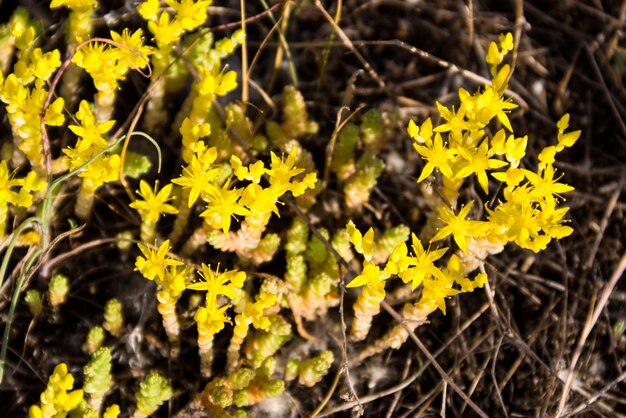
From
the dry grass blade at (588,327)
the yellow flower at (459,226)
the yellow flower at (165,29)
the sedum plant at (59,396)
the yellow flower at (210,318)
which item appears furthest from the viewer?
the dry grass blade at (588,327)

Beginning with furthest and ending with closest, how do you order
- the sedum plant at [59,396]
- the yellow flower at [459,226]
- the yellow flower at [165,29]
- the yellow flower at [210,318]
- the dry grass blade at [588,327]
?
the dry grass blade at [588,327] → the yellow flower at [165,29] → the yellow flower at [459,226] → the yellow flower at [210,318] → the sedum plant at [59,396]

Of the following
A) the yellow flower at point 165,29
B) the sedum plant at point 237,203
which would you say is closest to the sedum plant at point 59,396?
the sedum plant at point 237,203

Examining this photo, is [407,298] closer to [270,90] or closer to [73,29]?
[270,90]

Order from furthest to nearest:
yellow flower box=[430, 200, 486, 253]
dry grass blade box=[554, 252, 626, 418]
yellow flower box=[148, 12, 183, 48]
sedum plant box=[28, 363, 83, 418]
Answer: dry grass blade box=[554, 252, 626, 418]
yellow flower box=[148, 12, 183, 48]
yellow flower box=[430, 200, 486, 253]
sedum plant box=[28, 363, 83, 418]

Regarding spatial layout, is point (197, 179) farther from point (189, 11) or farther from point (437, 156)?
point (437, 156)

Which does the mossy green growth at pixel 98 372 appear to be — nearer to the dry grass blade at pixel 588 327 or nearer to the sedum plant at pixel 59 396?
the sedum plant at pixel 59 396

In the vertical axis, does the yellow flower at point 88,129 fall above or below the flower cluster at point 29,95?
below

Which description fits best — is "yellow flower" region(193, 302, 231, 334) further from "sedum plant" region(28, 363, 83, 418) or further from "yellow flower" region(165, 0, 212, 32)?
"yellow flower" region(165, 0, 212, 32)

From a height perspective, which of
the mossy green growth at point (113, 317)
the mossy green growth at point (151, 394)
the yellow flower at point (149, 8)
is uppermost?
the yellow flower at point (149, 8)

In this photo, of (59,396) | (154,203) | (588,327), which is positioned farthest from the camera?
(588,327)

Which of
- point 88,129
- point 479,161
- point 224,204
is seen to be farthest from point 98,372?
point 479,161

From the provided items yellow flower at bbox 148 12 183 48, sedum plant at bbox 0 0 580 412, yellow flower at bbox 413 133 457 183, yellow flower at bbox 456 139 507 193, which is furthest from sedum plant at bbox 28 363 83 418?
yellow flower at bbox 456 139 507 193
